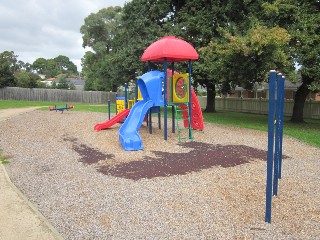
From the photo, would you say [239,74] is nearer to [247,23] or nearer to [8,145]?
[247,23]

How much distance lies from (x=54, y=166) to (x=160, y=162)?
8.64 feet

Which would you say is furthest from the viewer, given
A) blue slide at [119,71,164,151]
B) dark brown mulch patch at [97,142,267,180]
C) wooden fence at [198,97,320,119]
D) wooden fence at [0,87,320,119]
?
wooden fence at [0,87,320,119]

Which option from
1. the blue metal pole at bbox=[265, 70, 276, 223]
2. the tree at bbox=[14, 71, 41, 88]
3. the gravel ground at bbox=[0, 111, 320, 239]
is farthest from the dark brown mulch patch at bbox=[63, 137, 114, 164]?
the tree at bbox=[14, 71, 41, 88]

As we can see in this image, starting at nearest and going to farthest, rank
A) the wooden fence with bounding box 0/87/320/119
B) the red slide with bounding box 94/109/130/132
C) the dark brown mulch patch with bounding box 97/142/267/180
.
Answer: the dark brown mulch patch with bounding box 97/142/267/180, the red slide with bounding box 94/109/130/132, the wooden fence with bounding box 0/87/320/119

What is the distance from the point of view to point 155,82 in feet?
37.6

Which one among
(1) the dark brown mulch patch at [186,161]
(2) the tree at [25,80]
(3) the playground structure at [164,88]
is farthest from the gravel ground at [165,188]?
(2) the tree at [25,80]

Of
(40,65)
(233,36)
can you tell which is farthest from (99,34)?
(40,65)

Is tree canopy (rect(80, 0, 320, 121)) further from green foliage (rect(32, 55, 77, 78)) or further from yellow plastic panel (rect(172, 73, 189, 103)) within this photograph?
green foliage (rect(32, 55, 77, 78))

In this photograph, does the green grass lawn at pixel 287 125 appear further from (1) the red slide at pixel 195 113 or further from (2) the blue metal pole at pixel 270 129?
(2) the blue metal pole at pixel 270 129

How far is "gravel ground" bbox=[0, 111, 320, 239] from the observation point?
14.0 ft

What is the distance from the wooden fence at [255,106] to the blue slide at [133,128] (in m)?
17.1

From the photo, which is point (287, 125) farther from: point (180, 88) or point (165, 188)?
point (165, 188)

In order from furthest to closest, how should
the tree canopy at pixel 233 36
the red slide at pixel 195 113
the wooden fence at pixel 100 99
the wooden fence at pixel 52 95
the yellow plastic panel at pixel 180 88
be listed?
the wooden fence at pixel 52 95 → the wooden fence at pixel 100 99 → the tree canopy at pixel 233 36 → the red slide at pixel 195 113 → the yellow plastic panel at pixel 180 88

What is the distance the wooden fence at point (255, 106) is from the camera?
23.7 metres
